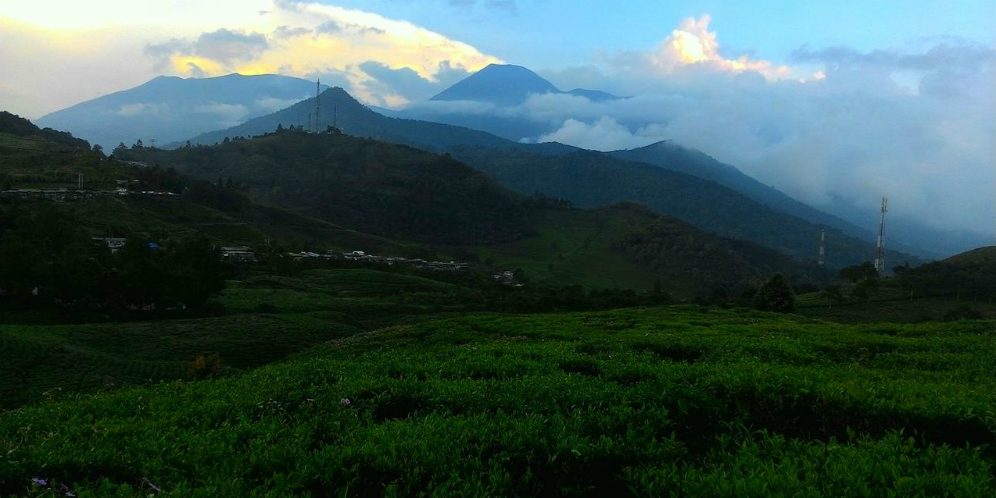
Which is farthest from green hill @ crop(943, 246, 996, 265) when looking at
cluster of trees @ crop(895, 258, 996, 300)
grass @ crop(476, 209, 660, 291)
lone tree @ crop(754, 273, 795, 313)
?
lone tree @ crop(754, 273, 795, 313)

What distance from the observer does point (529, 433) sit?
648cm

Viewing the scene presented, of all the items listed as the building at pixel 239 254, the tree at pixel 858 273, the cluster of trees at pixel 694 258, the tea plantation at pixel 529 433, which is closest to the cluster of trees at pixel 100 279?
the building at pixel 239 254

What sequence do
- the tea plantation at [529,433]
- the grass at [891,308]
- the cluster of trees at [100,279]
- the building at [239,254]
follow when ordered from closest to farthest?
1. the tea plantation at [529,433]
2. the cluster of trees at [100,279]
3. the grass at [891,308]
4. the building at [239,254]

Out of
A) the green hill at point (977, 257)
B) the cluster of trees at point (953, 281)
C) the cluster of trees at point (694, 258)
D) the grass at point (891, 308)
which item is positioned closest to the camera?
the grass at point (891, 308)

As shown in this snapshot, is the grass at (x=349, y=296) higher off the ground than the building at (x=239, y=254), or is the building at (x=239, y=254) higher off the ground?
the building at (x=239, y=254)

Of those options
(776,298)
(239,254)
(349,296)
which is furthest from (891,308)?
(239,254)

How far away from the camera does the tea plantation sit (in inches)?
212

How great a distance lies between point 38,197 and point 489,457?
122 m

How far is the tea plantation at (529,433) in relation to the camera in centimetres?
539

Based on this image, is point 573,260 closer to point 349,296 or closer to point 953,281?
point 953,281

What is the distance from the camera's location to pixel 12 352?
22.9m

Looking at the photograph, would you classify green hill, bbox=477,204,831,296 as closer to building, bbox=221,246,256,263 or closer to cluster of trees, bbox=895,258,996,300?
cluster of trees, bbox=895,258,996,300

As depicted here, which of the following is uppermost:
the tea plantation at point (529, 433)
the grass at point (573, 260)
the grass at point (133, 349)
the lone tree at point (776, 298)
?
the tea plantation at point (529, 433)

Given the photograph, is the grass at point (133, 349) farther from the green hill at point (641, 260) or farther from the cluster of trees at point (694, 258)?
the cluster of trees at point (694, 258)
